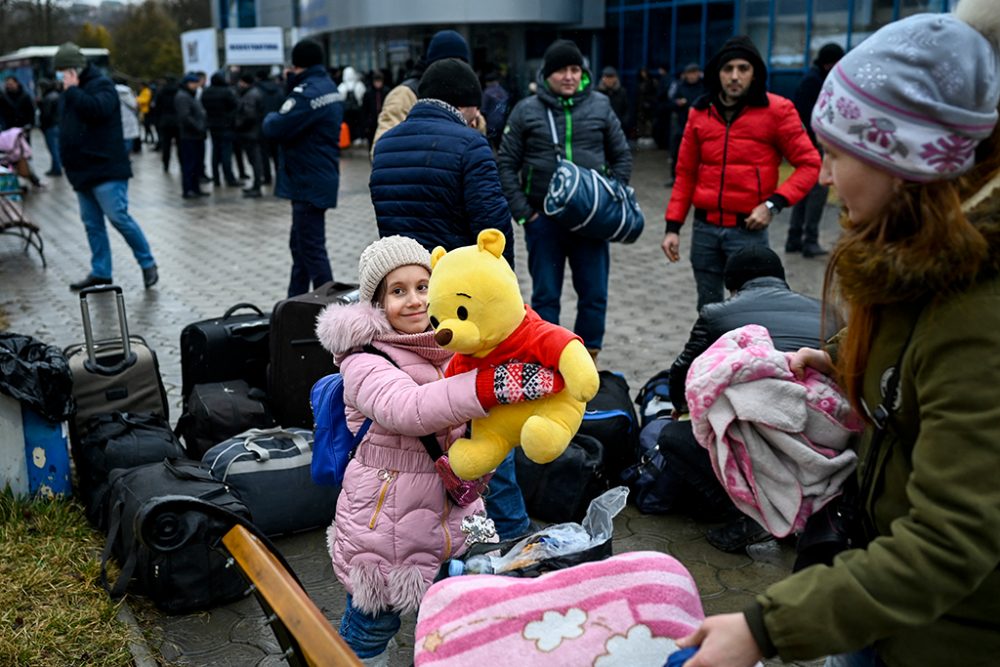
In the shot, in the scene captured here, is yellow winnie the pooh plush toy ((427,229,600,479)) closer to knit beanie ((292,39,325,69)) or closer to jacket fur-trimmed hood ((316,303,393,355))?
jacket fur-trimmed hood ((316,303,393,355))

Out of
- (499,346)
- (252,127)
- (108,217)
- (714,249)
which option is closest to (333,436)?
(499,346)

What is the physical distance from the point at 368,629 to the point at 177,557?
1098 millimetres

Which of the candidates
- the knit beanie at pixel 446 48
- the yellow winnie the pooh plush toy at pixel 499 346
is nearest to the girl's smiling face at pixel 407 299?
the yellow winnie the pooh plush toy at pixel 499 346

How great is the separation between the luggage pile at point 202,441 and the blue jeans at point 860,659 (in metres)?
2.22

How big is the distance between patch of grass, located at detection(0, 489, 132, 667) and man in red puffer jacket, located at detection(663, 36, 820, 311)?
3.54m

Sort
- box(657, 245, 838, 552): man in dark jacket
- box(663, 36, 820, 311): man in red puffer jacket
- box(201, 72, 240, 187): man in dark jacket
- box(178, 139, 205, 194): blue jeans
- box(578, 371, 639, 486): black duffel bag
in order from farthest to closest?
box(201, 72, 240, 187): man in dark jacket, box(178, 139, 205, 194): blue jeans, box(663, 36, 820, 311): man in red puffer jacket, box(578, 371, 639, 486): black duffel bag, box(657, 245, 838, 552): man in dark jacket

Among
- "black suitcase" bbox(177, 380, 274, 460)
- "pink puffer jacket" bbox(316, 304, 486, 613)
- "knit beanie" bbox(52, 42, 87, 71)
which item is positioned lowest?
"black suitcase" bbox(177, 380, 274, 460)

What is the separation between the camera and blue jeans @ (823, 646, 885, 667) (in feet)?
5.49

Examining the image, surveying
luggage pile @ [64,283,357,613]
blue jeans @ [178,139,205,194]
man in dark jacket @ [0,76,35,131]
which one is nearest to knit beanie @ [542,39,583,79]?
luggage pile @ [64,283,357,613]

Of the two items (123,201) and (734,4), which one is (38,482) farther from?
(734,4)

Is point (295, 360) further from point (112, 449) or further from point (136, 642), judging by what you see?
point (136, 642)

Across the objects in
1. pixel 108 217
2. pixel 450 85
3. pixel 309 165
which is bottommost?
pixel 108 217

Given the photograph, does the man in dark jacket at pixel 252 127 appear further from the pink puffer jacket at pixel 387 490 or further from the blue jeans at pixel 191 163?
the pink puffer jacket at pixel 387 490

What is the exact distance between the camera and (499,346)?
7.82ft
